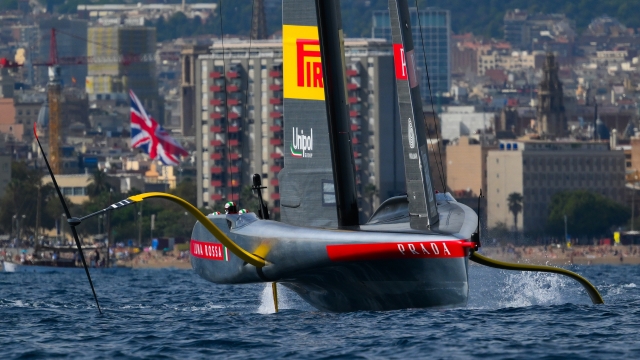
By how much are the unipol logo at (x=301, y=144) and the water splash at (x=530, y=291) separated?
4399 mm

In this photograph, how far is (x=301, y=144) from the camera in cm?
3291

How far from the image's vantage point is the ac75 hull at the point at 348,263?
2931 centimetres

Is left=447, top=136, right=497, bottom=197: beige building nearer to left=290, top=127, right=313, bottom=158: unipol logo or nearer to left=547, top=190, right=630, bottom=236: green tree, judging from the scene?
left=547, top=190, right=630, bottom=236: green tree

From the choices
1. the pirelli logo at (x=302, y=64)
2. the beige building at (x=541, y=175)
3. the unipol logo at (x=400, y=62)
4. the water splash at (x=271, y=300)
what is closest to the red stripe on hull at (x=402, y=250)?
the unipol logo at (x=400, y=62)

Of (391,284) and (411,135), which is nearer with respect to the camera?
(391,284)

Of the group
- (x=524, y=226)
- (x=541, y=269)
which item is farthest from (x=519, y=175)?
(x=541, y=269)

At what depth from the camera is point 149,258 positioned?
127 m

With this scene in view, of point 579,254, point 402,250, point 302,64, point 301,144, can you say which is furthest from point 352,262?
point 579,254

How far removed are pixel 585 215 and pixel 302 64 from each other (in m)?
126

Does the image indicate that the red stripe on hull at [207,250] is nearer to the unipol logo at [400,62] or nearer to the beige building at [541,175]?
the unipol logo at [400,62]

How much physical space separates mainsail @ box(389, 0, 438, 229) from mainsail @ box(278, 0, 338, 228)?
6.75 feet

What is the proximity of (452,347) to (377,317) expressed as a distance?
161 inches

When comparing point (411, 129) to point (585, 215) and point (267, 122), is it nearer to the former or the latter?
point (585, 215)

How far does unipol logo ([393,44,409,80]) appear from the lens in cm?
3091
